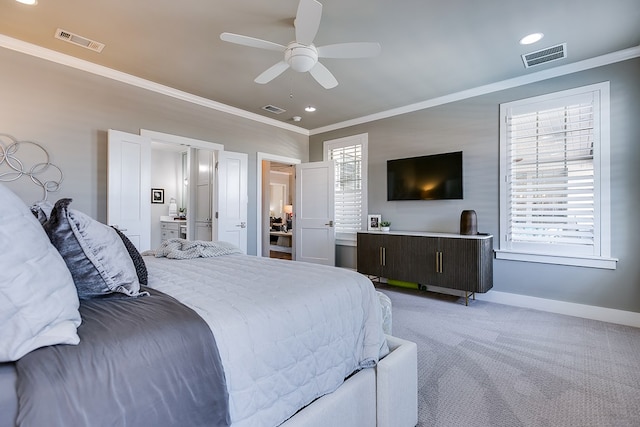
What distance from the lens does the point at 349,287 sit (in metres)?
1.58

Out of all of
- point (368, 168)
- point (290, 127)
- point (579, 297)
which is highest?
point (290, 127)

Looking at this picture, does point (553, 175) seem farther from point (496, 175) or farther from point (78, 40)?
point (78, 40)

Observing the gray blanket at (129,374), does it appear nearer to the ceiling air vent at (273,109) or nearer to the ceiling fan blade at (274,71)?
the ceiling fan blade at (274,71)

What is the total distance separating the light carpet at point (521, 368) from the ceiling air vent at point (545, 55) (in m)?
2.78

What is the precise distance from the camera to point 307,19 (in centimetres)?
212

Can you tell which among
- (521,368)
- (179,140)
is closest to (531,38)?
(521,368)

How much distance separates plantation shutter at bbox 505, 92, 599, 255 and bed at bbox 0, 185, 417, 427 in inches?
116

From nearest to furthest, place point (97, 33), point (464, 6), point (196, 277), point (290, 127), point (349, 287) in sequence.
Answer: point (349, 287)
point (196, 277)
point (464, 6)
point (97, 33)
point (290, 127)

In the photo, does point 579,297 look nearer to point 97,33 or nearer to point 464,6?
point 464,6

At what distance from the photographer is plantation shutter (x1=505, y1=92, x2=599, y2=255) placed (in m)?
3.39

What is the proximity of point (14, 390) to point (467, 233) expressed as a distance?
4169 mm

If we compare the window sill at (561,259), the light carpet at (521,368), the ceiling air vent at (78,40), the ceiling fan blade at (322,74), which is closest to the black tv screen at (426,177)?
the window sill at (561,259)

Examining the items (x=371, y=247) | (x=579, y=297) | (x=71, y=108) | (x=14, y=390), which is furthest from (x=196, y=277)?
(x=579, y=297)

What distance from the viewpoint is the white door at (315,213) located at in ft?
17.6
